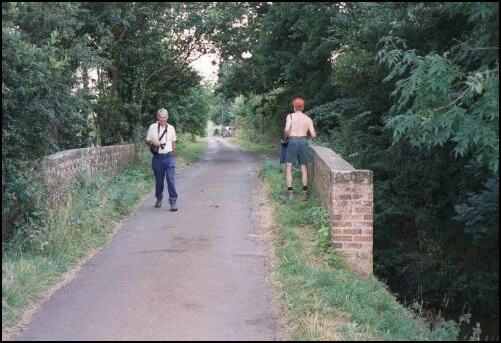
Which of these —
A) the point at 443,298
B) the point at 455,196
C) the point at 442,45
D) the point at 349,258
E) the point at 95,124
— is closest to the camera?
the point at 349,258

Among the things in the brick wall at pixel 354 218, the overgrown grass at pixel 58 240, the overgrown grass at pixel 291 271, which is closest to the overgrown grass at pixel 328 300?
the overgrown grass at pixel 291 271

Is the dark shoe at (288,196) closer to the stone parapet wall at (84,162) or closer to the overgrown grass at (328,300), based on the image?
the overgrown grass at (328,300)

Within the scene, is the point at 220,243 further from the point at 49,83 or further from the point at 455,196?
the point at 455,196

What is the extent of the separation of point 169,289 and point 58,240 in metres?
1.89

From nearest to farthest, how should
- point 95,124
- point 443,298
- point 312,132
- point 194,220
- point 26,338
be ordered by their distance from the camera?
point 26,338
point 194,220
point 312,132
point 443,298
point 95,124

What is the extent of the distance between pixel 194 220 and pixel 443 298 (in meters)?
5.58

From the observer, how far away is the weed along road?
465cm

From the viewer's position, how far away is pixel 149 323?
15.6ft

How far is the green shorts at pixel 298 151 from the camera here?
9445mm

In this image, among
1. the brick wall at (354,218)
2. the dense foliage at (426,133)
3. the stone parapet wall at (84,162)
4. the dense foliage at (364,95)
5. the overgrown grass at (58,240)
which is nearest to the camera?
the overgrown grass at (58,240)

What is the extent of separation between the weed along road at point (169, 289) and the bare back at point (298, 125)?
1.64 metres

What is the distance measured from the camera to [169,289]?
5578 millimetres

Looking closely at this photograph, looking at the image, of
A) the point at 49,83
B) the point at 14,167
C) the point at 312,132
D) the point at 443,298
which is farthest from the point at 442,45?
the point at 14,167

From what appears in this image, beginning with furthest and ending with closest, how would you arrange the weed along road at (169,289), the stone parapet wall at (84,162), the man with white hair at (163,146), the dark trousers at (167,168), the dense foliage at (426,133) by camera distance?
the dark trousers at (167,168), the man with white hair at (163,146), the stone parapet wall at (84,162), the dense foliage at (426,133), the weed along road at (169,289)
